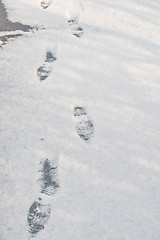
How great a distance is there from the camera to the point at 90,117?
8.08 feet

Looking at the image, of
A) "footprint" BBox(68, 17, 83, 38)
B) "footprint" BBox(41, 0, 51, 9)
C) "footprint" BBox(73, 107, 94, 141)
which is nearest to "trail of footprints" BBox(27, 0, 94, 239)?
"footprint" BBox(73, 107, 94, 141)

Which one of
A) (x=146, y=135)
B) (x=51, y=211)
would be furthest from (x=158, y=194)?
(x=51, y=211)

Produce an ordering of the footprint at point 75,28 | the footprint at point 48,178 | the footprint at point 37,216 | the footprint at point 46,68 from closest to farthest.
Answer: the footprint at point 37,216
the footprint at point 48,178
the footprint at point 46,68
the footprint at point 75,28

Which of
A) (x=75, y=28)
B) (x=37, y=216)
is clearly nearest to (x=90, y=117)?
(x=37, y=216)

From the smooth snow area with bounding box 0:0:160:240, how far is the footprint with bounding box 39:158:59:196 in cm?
4

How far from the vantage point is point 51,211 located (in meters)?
1.87

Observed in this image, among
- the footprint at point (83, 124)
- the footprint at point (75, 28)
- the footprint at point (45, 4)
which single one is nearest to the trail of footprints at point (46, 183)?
the footprint at point (83, 124)

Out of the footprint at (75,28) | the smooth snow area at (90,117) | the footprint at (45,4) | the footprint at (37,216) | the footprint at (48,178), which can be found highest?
the footprint at (45,4)

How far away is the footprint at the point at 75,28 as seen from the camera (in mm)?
3312

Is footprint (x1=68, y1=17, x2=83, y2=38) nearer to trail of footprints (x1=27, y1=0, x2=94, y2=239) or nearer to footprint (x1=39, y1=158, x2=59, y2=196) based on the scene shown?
trail of footprints (x1=27, y1=0, x2=94, y2=239)

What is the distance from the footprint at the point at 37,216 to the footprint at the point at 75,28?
80.8 inches

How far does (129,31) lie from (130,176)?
1.97 metres

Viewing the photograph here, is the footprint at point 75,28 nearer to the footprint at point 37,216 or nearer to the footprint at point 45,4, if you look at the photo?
the footprint at point 45,4

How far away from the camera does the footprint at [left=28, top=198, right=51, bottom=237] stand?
1792mm
